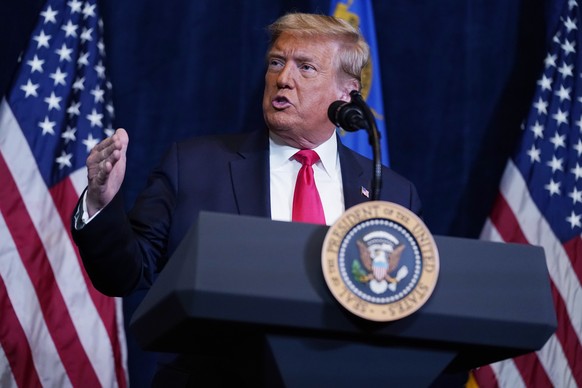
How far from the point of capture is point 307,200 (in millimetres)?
2305

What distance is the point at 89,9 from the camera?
3684 mm

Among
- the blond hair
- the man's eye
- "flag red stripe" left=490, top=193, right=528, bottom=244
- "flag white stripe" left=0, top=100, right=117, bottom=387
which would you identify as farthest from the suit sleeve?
"flag red stripe" left=490, top=193, right=528, bottom=244

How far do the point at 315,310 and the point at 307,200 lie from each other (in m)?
0.87

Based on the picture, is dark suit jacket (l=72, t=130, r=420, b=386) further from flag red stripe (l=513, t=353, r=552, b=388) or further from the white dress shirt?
flag red stripe (l=513, t=353, r=552, b=388)

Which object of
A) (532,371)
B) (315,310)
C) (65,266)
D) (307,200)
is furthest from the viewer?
(532,371)

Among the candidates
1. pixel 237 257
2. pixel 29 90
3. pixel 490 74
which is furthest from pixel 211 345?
pixel 490 74

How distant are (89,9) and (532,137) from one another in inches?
75.6

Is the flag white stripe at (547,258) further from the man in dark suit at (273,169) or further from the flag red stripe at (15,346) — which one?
the flag red stripe at (15,346)

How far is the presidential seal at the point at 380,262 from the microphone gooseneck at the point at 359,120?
0.19 meters

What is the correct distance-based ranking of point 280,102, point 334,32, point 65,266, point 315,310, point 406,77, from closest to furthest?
1. point 315,310
2. point 280,102
3. point 334,32
4. point 65,266
5. point 406,77

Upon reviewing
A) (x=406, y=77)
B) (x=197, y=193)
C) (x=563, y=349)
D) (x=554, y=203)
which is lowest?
(x=563, y=349)

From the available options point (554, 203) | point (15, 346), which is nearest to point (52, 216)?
point (15, 346)

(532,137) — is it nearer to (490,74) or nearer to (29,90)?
(490,74)

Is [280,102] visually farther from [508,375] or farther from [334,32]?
[508,375]
